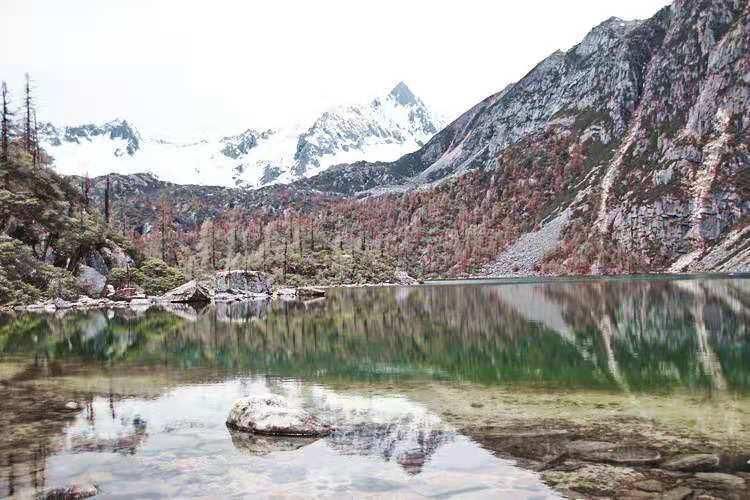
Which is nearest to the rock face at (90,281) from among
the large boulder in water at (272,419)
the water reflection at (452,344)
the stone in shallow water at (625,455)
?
the water reflection at (452,344)

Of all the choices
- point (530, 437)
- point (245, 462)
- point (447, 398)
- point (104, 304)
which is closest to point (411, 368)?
point (447, 398)

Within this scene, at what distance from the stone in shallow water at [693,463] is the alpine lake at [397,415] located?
0.07 metres

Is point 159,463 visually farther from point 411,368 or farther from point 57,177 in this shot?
point 57,177

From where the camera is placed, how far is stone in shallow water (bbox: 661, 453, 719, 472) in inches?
609

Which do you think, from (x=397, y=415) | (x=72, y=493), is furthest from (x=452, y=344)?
(x=72, y=493)

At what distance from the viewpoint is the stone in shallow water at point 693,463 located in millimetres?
15466

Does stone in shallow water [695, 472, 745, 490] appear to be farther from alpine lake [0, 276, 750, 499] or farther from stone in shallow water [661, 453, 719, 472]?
stone in shallow water [661, 453, 719, 472]

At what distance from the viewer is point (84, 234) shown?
102 m

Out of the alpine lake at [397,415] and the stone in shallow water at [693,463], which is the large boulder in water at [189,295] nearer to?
the alpine lake at [397,415]

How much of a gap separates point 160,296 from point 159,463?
4331 inches

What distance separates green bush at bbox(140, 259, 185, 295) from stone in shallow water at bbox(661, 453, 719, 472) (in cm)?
11876

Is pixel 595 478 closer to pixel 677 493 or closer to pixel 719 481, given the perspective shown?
pixel 677 493

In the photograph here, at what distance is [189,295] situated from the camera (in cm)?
11481

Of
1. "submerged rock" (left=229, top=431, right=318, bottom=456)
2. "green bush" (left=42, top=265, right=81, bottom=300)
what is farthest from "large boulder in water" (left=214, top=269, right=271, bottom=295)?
"submerged rock" (left=229, top=431, right=318, bottom=456)
